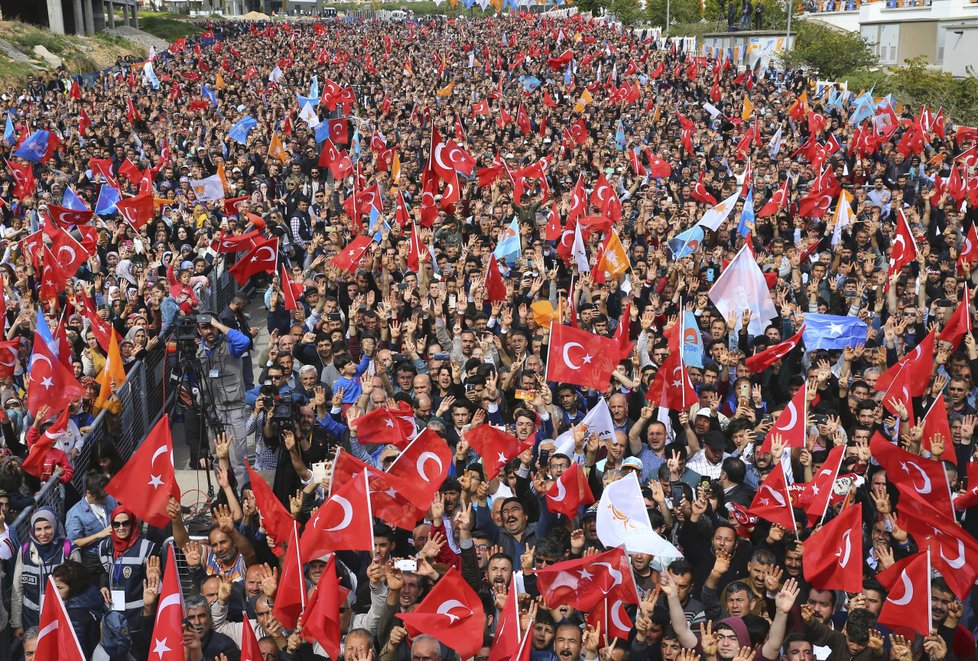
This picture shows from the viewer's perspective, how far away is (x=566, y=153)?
2130 cm

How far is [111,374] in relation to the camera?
370 inches

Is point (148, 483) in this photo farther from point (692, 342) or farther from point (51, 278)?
point (51, 278)

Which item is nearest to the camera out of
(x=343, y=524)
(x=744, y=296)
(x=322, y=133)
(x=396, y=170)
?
(x=343, y=524)

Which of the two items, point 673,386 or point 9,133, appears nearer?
point 673,386

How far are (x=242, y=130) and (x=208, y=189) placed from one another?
691 cm

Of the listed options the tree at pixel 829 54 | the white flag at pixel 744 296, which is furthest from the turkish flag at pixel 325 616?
the tree at pixel 829 54

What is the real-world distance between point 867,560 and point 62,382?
5865mm

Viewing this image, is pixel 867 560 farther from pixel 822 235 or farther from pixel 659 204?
pixel 659 204

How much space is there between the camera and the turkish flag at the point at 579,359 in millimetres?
8961

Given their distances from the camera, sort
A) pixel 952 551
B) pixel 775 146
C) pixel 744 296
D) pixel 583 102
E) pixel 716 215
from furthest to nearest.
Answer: pixel 583 102 < pixel 775 146 < pixel 716 215 < pixel 744 296 < pixel 952 551

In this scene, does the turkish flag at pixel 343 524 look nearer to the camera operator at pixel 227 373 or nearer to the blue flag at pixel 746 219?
the camera operator at pixel 227 373

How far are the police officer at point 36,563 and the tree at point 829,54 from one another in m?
36.9

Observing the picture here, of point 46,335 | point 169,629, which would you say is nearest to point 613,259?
point 46,335

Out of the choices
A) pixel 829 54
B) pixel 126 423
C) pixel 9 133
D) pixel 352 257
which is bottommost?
pixel 126 423
